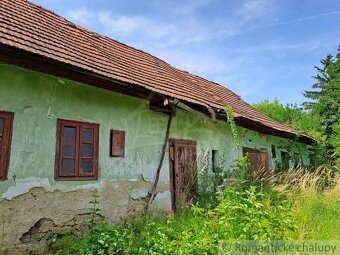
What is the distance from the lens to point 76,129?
538 cm

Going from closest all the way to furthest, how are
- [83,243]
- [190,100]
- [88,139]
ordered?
[83,243]
[88,139]
[190,100]

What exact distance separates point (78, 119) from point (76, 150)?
0.53 meters

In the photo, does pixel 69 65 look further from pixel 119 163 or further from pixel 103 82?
pixel 119 163

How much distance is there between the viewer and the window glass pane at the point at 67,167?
5.12 m

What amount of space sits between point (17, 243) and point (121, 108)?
9.69 feet

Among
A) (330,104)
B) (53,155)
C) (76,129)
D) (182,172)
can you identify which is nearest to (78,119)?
(76,129)

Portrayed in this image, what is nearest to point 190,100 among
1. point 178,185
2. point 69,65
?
point 178,185

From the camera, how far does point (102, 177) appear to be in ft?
18.5

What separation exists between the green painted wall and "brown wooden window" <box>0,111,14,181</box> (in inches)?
2.8

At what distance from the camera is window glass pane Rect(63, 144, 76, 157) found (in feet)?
17.1

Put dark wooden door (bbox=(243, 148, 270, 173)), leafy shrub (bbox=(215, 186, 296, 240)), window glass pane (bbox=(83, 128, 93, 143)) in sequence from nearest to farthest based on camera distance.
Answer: leafy shrub (bbox=(215, 186, 296, 240)), window glass pane (bbox=(83, 128, 93, 143)), dark wooden door (bbox=(243, 148, 270, 173))

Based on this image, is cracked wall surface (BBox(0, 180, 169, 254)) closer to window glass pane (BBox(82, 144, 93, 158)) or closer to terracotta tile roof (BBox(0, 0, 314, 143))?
window glass pane (BBox(82, 144, 93, 158))

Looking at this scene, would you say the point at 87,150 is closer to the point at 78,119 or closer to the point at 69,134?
the point at 69,134

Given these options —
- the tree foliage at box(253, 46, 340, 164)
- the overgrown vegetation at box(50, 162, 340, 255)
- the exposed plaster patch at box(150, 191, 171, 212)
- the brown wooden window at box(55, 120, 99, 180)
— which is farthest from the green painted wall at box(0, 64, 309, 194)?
the tree foliage at box(253, 46, 340, 164)
